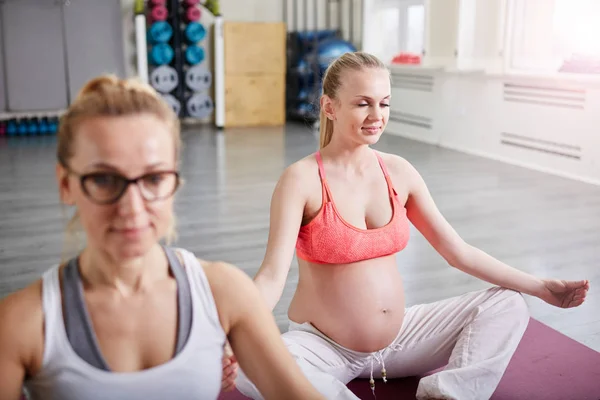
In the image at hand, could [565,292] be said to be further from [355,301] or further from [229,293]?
[229,293]

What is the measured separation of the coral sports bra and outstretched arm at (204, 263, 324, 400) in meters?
0.69

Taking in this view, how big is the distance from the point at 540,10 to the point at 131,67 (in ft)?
17.1

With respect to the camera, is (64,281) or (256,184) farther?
(256,184)

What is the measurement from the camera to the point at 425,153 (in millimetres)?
6473

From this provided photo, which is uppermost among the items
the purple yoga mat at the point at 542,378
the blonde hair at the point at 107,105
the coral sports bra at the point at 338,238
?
the blonde hair at the point at 107,105

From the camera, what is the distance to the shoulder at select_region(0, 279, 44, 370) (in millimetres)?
790

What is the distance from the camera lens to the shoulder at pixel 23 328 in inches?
31.1

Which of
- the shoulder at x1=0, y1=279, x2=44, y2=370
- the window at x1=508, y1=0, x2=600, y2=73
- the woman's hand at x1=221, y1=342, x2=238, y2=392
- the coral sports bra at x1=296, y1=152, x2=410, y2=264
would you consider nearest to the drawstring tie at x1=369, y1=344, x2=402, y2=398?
the coral sports bra at x1=296, y1=152, x2=410, y2=264

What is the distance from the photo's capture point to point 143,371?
84 centimetres

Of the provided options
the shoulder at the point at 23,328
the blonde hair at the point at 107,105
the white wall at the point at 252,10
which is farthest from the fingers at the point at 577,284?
the white wall at the point at 252,10

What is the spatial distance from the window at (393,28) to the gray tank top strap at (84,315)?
7437mm

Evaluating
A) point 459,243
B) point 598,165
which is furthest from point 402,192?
point 598,165

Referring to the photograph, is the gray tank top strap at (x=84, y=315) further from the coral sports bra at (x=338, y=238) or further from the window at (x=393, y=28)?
the window at (x=393, y=28)

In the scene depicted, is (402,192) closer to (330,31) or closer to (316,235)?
(316,235)
